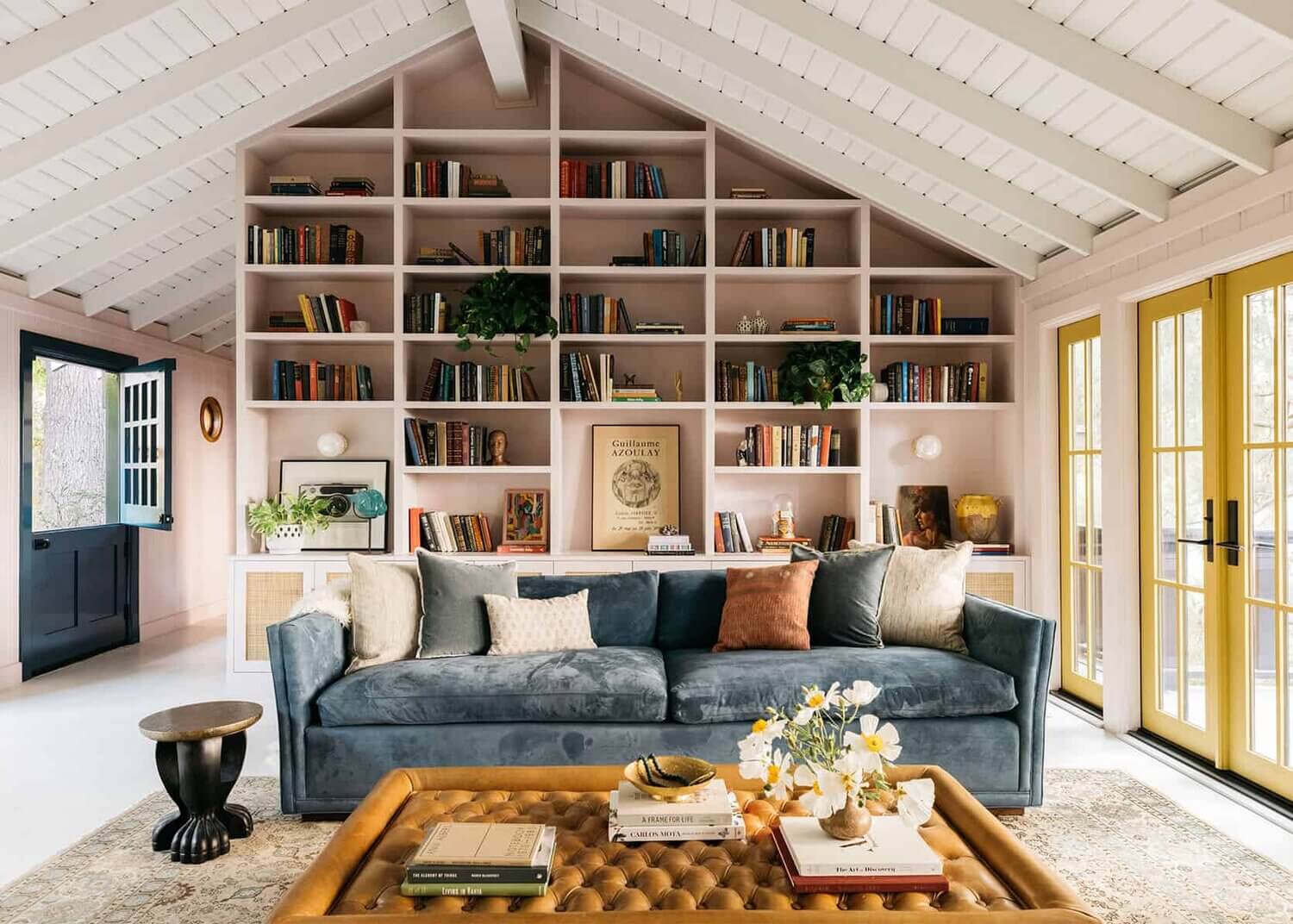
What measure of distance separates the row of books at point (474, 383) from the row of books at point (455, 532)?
66cm

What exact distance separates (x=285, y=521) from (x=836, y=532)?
3.03 meters

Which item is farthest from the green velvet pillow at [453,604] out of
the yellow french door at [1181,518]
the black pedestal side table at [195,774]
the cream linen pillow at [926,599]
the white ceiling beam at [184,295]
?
the white ceiling beam at [184,295]

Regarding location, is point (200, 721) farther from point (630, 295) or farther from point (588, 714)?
point (630, 295)

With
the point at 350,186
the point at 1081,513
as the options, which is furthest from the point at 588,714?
the point at 350,186

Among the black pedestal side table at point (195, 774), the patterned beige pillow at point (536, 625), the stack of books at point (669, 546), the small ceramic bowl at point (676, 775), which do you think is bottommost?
the black pedestal side table at point (195, 774)

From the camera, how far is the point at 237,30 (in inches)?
162

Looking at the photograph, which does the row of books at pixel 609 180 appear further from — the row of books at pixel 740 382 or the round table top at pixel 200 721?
the round table top at pixel 200 721

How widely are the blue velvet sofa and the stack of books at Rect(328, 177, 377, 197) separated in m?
2.76

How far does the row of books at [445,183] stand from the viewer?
16.7 ft

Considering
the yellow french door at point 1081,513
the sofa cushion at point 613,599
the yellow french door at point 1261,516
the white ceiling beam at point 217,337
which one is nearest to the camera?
the yellow french door at point 1261,516

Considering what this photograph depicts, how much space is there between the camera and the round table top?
108 inches

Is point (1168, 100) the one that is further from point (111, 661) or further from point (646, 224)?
point (111, 661)

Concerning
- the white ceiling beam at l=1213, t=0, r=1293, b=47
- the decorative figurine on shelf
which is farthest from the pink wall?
the white ceiling beam at l=1213, t=0, r=1293, b=47

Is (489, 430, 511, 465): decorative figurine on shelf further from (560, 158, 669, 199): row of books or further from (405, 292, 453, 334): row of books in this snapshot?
(560, 158, 669, 199): row of books
